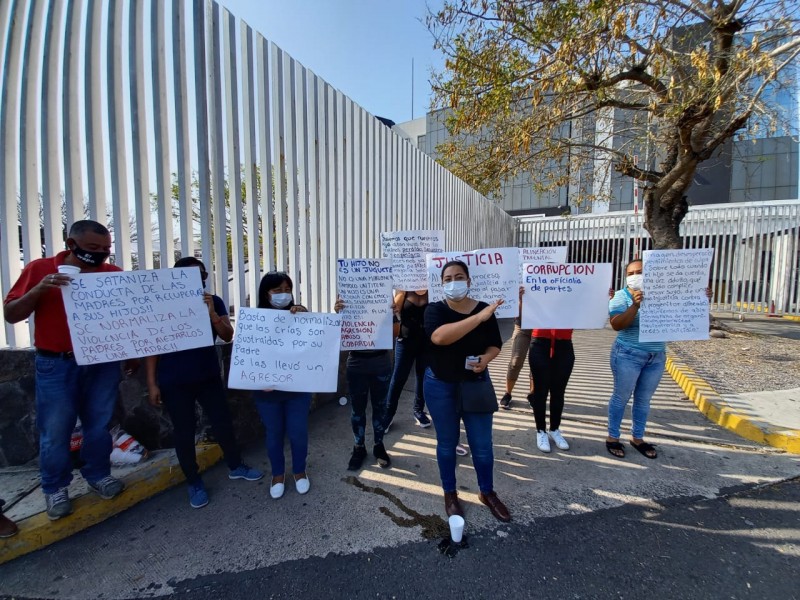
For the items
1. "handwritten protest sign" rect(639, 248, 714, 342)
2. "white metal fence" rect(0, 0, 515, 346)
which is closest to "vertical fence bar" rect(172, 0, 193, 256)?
"white metal fence" rect(0, 0, 515, 346)

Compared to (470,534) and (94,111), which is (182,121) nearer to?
(94,111)

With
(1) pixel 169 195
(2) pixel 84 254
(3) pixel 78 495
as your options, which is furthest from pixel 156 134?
(3) pixel 78 495

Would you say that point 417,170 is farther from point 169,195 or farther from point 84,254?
point 84,254

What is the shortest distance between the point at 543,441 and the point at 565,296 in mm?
1438

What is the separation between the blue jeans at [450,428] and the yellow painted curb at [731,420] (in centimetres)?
327

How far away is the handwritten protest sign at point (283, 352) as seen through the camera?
2979 mm

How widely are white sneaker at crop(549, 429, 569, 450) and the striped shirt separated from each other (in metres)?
1.10

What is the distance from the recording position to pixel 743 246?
12875 millimetres

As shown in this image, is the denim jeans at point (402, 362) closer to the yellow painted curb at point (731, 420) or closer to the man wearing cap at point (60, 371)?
the man wearing cap at point (60, 371)

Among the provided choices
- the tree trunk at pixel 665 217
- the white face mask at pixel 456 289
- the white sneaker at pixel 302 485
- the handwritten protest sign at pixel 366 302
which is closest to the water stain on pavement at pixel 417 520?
the white sneaker at pixel 302 485

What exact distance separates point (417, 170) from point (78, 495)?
6599 millimetres

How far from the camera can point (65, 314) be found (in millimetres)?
2670

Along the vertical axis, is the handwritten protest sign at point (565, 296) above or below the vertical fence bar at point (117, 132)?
below

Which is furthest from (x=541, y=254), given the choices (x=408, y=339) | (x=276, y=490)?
(x=276, y=490)
